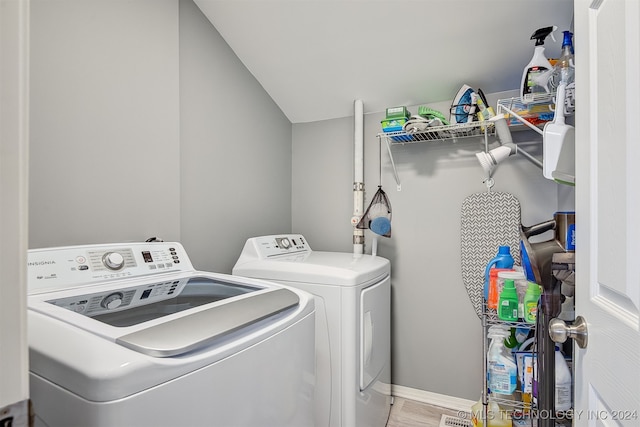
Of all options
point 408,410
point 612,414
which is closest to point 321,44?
point 612,414

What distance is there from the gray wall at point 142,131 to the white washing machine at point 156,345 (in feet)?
0.87

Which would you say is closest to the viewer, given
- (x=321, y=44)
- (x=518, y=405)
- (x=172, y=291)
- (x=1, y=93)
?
(x=1, y=93)

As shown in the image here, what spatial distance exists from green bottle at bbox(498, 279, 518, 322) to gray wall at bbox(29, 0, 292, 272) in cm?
147

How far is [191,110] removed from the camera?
1889 mm

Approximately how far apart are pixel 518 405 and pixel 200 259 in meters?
1.70

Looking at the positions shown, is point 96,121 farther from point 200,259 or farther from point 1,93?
point 1,93

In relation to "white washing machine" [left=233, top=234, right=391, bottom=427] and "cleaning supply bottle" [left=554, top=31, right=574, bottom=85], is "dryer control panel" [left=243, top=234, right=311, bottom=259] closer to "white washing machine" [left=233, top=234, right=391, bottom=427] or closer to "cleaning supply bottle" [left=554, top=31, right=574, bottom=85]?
"white washing machine" [left=233, top=234, right=391, bottom=427]

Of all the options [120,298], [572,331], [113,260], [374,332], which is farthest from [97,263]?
[572,331]

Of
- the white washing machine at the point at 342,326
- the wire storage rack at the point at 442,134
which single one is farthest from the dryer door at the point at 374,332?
the wire storage rack at the point at 442,134

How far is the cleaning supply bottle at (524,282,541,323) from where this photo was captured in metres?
1.45

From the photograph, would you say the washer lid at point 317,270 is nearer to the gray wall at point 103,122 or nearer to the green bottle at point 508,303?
the gray wall at point 103,122

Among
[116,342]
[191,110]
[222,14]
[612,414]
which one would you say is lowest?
[612,414]

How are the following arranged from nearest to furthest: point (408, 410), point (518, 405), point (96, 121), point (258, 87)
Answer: point (96, 121) → point (518, 405) → point (408, 410) → point (258, 87)

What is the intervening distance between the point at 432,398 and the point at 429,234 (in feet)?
3.49
